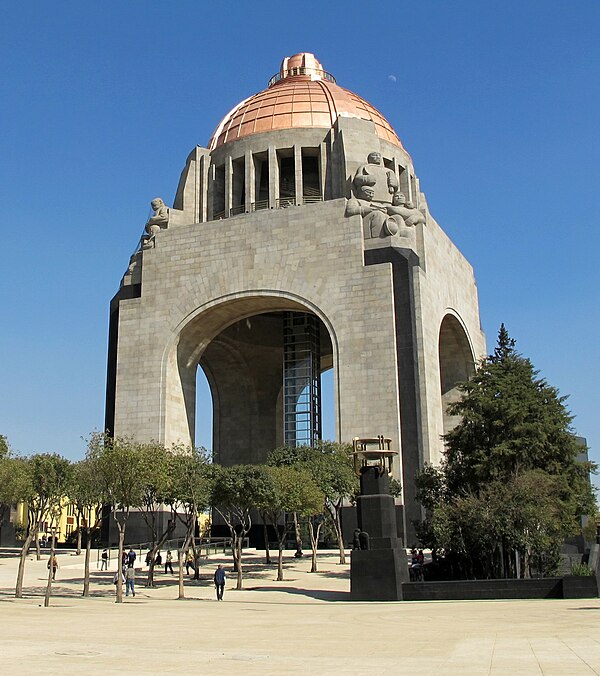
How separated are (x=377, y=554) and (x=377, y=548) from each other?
21cm

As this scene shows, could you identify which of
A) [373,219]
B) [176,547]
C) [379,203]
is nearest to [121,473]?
[176,547]

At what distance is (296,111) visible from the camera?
4281cm

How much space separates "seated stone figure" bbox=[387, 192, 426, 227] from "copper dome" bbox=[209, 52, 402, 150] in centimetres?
697

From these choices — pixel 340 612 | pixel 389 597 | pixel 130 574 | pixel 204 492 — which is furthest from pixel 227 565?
pixel 340 612

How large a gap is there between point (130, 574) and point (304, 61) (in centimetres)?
3749

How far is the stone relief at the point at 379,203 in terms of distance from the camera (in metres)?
35.5

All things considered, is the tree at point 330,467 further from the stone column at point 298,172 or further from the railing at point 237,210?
the railing at point 237,210

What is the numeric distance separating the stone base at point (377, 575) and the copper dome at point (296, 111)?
27.5m

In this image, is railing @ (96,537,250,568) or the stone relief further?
the stone relief

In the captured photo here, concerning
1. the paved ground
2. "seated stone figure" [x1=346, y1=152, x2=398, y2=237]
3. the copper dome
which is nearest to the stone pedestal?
the paved ground

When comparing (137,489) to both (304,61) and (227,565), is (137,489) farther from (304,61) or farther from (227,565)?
(304,61)

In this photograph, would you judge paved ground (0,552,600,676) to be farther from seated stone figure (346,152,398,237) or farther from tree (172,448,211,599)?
seated stone figure (346,152,398,237)

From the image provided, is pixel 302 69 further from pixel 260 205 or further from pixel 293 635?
pixel 293 635

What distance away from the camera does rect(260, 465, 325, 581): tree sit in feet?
79.9
